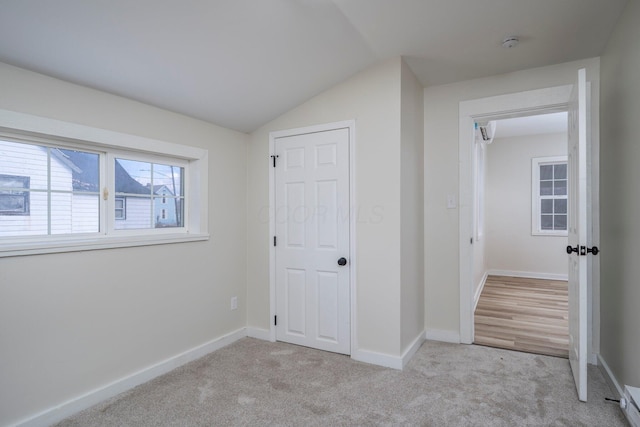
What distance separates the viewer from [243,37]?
85.2 inches

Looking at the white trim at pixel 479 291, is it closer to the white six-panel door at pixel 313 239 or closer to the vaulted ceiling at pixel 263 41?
the white six-panel door at pixel 313 239

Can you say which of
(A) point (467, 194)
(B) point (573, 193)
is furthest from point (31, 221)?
(B) point (573, 193)

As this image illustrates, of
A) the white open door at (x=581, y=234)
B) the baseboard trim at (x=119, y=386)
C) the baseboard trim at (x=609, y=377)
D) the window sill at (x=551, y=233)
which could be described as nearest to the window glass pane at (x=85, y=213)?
the baseboard trim at (x=119, y=386)

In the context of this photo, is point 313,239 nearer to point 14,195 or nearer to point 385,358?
point 385,358

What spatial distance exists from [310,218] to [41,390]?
2138mm

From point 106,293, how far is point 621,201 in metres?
3.42

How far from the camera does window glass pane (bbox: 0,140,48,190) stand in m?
1.95

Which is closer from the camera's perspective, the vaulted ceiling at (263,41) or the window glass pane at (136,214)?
the vaulted ceiling at (263,41)

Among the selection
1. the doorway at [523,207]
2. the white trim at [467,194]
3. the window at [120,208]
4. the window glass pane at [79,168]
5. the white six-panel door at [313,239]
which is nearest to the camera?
the window glass pane at [79,168]

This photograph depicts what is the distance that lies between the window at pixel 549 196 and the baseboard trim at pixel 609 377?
14.2ft

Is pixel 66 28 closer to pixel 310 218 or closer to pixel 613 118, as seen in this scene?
pixel 310 218

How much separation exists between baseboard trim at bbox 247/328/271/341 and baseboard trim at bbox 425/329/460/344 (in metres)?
1.55

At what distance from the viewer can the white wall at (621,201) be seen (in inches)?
76.3

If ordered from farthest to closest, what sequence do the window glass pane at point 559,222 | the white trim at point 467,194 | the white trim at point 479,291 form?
the window glass pane at point 559,222 < the white trim at point 479,291 < the white trim at point 467,194
